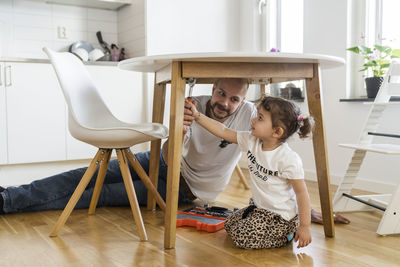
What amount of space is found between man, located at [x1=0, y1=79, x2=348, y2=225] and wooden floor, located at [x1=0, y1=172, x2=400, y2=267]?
0.16 meters

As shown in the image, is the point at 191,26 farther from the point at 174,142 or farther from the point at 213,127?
the point at 174,142

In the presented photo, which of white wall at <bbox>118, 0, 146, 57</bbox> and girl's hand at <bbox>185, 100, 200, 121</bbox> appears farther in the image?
white wall at <bbox>118, 0, 146, 57</bbox>

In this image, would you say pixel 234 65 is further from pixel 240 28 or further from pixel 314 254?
pixel 240 28

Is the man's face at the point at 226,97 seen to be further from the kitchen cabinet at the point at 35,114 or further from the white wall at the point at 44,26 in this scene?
the white wall at the point at 44,26

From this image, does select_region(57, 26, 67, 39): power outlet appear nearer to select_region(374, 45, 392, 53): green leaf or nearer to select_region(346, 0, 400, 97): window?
select_region(346, 0, 400, 97): window

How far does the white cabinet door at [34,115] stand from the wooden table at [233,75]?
185 centimetres

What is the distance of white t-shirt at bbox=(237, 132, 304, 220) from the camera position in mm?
1678

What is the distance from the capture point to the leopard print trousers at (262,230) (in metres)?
1.70

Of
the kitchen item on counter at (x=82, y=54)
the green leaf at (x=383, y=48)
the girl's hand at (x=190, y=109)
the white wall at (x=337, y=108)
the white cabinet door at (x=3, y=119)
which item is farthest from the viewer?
the kitchen item on counter at (x=82, y=54)

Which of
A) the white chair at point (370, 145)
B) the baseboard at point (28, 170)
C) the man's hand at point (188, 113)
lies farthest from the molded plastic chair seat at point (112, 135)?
the baseboard at point (28, 170)

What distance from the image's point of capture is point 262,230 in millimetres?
1697

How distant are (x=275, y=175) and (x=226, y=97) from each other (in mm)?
535

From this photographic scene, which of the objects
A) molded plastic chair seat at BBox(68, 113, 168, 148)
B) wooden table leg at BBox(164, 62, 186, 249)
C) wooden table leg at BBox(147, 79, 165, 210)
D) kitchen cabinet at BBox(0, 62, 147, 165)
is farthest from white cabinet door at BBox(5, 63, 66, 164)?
wooden table leg at BBox(164, 62, 186, 249)

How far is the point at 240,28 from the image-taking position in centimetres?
430
